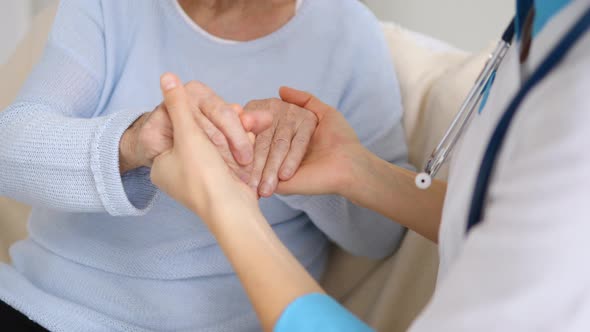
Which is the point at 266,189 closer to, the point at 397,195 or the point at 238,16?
the point at 397,195

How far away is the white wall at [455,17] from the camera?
66.9 inches

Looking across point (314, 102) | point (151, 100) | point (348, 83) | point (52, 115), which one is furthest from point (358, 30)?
point (52, 115)

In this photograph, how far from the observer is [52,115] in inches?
35.6

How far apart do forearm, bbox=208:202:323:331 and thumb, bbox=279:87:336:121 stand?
0.33m

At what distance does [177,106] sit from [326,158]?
24 centimetres

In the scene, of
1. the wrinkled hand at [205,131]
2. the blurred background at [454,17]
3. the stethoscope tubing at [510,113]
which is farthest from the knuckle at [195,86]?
the blurred background at [454,17]

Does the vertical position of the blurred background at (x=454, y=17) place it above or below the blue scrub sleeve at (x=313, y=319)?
above

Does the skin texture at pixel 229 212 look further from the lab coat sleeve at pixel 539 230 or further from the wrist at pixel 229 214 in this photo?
the lab coat sleeve at pixel 539 230

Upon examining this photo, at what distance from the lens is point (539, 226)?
0.42 meters

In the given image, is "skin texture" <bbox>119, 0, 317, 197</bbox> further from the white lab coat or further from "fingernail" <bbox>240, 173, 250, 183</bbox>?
the white lab coat

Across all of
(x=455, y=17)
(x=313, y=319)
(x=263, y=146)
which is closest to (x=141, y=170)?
(x=263, y=146)

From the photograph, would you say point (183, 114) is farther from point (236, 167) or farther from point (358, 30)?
point (358, 30)

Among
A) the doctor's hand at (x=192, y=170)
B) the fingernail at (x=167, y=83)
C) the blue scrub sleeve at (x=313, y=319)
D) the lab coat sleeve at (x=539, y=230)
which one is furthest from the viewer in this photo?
the fingernail at (x=167, y=83)

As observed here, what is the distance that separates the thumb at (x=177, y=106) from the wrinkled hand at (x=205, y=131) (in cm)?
3
